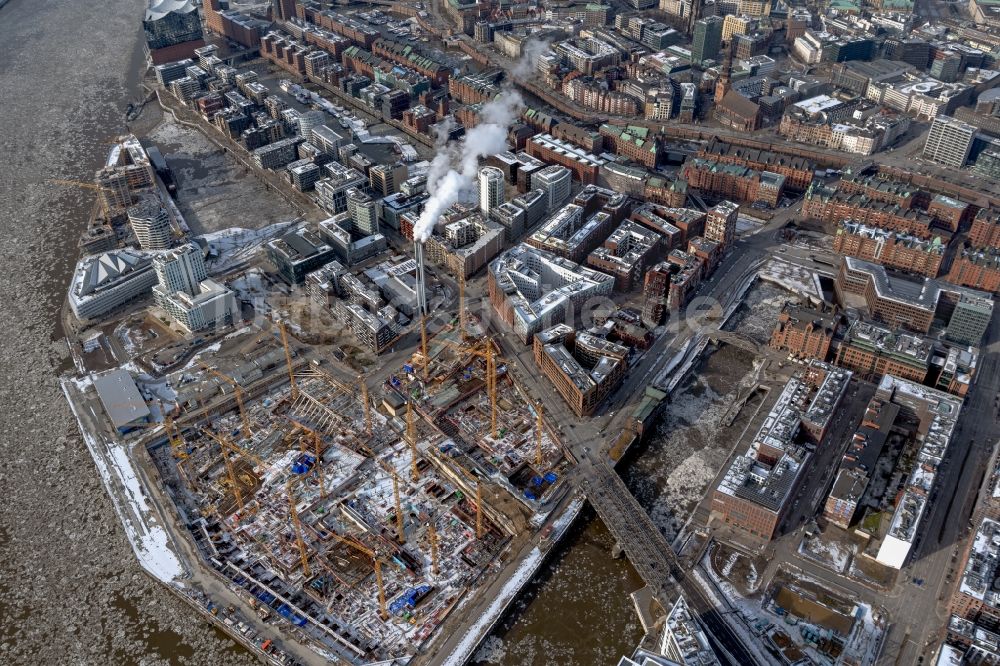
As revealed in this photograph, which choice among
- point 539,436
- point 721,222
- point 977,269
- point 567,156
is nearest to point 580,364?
point 539,436

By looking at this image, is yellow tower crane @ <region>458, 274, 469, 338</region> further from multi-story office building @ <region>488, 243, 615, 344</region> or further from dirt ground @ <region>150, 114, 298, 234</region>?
dirt ground @ <region>150, 114, 298, 234</region>

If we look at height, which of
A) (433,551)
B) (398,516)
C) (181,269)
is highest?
(181,269)

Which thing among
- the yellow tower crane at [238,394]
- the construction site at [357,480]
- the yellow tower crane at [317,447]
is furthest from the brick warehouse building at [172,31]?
the yellow tower crane at [317,447]

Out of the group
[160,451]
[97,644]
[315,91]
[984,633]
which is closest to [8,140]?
[315,91]

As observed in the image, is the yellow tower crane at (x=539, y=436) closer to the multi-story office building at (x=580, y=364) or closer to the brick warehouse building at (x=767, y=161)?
the multi-story office building at (x=580, y=364)

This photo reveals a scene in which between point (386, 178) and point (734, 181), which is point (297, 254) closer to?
point (386, 178)

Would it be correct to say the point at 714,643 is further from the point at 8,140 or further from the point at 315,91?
the point at 8,140
